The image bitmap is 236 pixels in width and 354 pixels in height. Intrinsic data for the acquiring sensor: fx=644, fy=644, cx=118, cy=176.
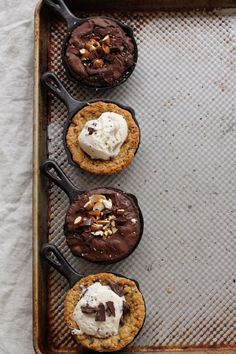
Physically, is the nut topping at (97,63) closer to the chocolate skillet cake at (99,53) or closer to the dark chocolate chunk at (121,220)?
the chocolate skillet cake at (99,53)

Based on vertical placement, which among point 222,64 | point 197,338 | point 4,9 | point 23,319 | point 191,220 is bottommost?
point 23,319

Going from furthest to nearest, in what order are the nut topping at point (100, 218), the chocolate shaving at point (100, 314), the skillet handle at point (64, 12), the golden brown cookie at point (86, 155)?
1. the skillet handle at point (64, 12)
2. the golden brown cookie at point (86, 155)
3. the nut topping at point (100, 218)
4. the chocolate shaving at point (100, 314)

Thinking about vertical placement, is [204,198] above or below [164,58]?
below

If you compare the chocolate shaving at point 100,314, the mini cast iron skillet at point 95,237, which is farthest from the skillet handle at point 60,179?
the chocolate shaving at point 100,314

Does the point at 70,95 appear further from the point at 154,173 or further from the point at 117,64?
the point at 154,173

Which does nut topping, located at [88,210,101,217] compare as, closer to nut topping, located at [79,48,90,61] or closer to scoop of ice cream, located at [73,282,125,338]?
scoop of ice cream, located at [73,282,125,338]

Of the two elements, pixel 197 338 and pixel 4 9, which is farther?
pixel 4 9

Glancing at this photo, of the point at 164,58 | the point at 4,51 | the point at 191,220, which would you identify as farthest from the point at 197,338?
the point at 4,51
